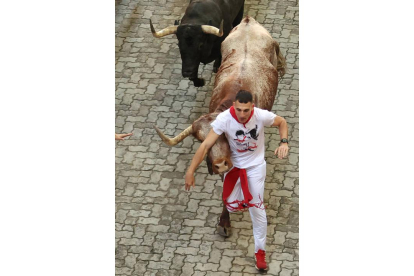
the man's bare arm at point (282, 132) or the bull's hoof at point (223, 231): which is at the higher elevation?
the man's bare arm at point (282, 132)

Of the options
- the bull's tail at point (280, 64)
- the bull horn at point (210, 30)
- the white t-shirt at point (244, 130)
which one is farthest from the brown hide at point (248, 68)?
the white t-shirt at point (244, 130)

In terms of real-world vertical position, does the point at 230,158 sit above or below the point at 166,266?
above

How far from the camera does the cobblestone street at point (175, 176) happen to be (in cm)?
996

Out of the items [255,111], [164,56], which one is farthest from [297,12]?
[255,111]

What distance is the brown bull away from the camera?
914 cm

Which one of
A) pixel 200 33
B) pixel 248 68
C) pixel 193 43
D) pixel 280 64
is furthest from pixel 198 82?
pixel 248 68

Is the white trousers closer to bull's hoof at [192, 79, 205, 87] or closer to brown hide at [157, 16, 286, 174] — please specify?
brown hide at [157, 16, 286, 174]

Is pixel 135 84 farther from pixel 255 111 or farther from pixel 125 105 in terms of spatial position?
pixel 255 111

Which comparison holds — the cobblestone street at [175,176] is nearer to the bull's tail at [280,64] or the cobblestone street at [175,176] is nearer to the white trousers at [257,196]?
the white trousers at [257,196]

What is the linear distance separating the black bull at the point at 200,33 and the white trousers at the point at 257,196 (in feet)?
10.4

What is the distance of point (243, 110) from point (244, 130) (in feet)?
0.96

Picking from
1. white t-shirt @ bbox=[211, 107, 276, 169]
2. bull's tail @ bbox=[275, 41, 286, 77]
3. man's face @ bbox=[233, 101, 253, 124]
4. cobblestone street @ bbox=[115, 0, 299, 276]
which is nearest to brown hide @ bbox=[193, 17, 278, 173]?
white t-shirt @ bbox=[211, 107, 276, 169]

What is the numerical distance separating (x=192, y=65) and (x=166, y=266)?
3.53 m

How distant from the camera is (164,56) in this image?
45.2 feet
